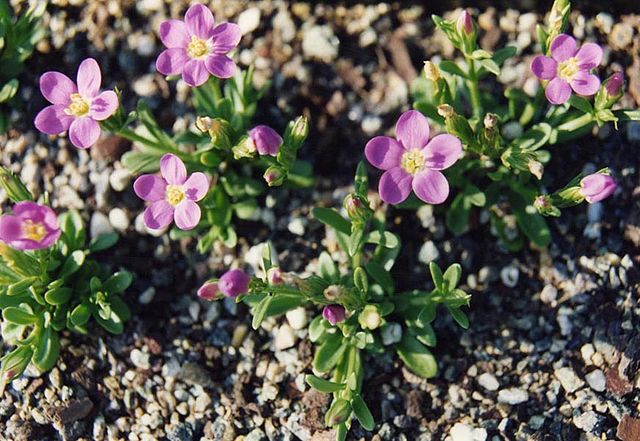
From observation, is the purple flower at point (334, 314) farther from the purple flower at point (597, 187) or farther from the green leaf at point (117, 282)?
the purple flower at point (597, 187)

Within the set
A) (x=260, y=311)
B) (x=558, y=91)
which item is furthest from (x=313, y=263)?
(x=558, y=91)

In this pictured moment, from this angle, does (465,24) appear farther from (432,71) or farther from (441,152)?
(441,152)

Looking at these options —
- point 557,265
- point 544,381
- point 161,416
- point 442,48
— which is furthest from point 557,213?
point 161,416

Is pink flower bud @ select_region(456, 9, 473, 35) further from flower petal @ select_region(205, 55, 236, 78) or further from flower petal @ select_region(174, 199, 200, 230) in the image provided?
flower petal @ select_region(174, 199, 200, 230)

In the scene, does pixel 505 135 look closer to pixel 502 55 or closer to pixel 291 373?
pixel 502 55

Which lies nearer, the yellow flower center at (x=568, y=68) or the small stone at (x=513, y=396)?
the yellow flower center at (x=568, y=68)

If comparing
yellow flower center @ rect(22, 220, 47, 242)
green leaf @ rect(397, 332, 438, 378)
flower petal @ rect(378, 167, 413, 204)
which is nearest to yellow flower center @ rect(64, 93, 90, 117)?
yellow flower center @ rect(22, 220, 47, 242)

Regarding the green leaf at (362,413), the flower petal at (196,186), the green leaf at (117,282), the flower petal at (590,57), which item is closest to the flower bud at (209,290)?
the flower petal at (196,186)
